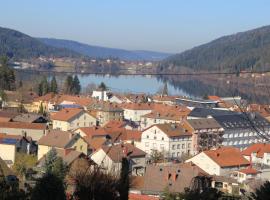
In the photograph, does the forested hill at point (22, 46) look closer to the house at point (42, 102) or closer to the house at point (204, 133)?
the house at point (42, 102)

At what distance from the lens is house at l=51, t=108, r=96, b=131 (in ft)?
52.5

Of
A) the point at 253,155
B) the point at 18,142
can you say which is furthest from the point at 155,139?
the point at 18,142

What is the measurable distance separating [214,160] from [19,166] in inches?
137

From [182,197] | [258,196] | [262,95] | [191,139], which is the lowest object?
[191,139]

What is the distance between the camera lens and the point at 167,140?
13.8 m

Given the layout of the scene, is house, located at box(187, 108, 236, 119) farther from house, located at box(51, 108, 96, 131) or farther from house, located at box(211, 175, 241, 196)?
house, located at box(211, 175, 241, 196)

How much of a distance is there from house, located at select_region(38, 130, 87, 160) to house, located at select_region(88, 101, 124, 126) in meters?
6.62

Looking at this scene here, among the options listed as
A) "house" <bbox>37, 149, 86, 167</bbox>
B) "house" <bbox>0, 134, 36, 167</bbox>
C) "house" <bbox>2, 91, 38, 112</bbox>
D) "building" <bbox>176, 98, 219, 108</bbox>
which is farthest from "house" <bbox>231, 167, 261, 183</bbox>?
"building" <bbox>176, 98, 219, 108</bbox>

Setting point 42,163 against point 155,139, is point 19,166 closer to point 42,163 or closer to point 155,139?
point 42,163

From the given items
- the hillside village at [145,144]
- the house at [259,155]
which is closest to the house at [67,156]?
the hillside village at [145,144]

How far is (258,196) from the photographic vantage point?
339cm

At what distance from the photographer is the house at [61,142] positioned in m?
11.5

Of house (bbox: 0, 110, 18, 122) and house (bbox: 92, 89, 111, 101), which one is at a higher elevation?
house (bbox: 0, 110, 18, 122)

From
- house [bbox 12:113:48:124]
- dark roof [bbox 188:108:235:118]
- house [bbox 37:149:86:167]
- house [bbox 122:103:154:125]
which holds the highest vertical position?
house [bbox 37:149:86:167]
